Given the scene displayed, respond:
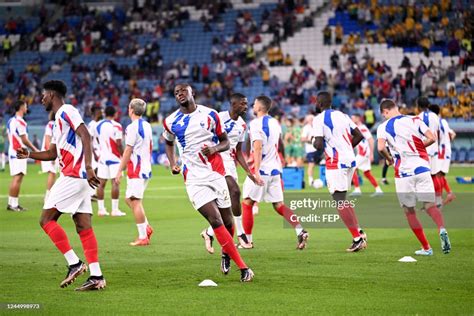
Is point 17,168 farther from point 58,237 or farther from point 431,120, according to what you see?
point 58,237

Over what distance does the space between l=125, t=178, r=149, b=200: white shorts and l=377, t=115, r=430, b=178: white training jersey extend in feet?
15.2

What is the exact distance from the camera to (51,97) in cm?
1227

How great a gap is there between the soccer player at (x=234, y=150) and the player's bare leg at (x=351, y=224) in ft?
5.20

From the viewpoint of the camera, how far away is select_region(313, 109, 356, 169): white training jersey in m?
16.4

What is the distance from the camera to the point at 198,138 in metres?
12.8

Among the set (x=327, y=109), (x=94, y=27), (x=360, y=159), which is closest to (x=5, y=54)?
(x=94, y=27)

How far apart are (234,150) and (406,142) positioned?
9.24 feet

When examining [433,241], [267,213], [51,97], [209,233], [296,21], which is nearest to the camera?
[51,97]

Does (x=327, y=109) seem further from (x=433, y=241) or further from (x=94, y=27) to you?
(x=94, y=27)

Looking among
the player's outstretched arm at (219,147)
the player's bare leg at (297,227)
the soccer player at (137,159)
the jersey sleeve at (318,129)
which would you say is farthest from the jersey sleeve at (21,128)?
the player's outstretched arm at (219,147)

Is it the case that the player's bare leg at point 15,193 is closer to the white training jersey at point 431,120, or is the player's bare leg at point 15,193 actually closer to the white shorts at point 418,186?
the white training jersey at point 431,120

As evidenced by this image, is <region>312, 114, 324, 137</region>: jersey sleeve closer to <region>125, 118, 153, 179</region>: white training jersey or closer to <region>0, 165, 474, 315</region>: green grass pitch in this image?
<region>0, 165, 474, 315</region>: green grass pitch

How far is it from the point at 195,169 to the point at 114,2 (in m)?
54.0
